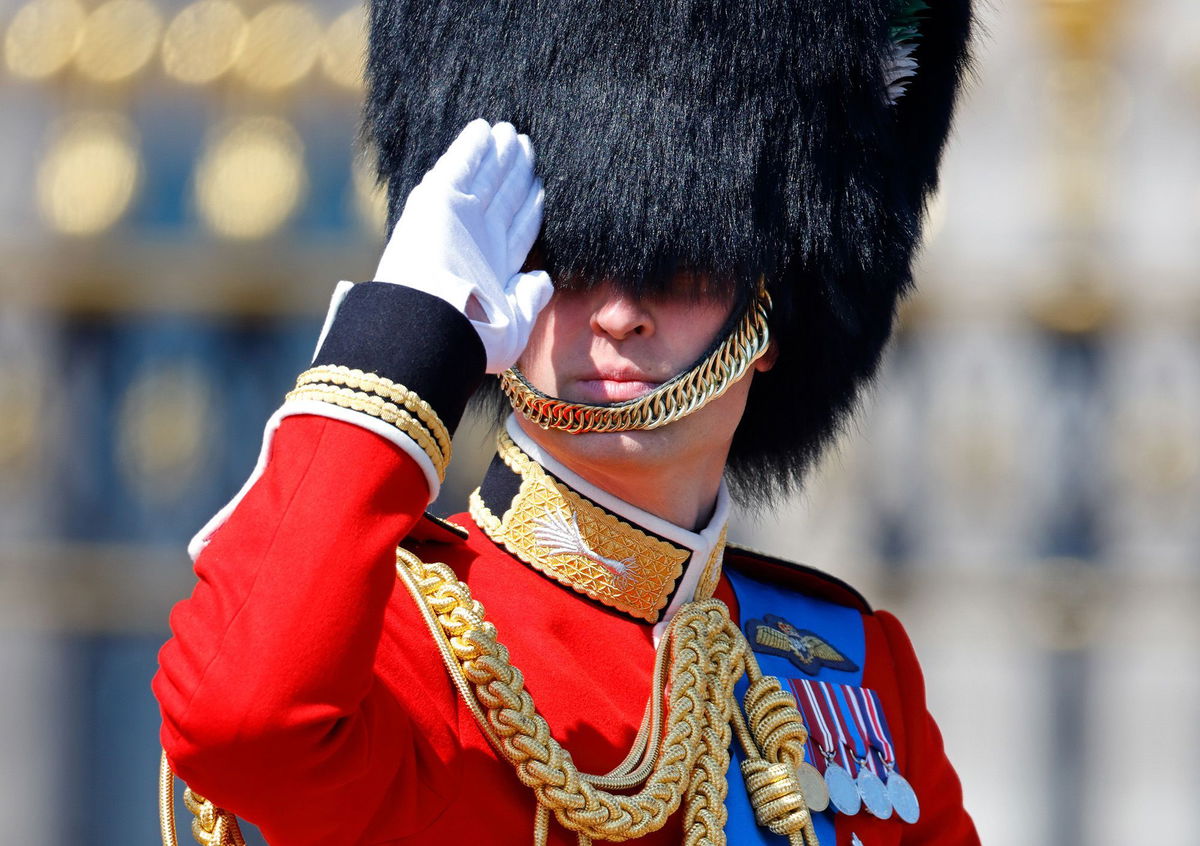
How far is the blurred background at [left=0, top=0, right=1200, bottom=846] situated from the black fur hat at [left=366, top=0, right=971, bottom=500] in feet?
13.6

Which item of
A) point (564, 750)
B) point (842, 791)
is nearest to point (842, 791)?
point (842, 791)

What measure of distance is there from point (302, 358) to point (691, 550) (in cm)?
517

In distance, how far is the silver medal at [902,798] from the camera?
1940mm

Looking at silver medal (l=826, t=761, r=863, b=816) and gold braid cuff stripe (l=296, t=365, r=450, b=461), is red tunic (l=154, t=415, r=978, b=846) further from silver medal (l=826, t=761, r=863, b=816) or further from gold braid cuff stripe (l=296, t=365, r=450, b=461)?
silver medal (l=826, t=761, r=863, b=816)

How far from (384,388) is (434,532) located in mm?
399

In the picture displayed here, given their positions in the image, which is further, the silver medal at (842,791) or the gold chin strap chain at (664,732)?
the silver medal at (842,791)

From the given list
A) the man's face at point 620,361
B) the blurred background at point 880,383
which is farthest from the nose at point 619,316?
the blurred background at point 880,383

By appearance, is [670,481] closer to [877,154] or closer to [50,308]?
[877,154]

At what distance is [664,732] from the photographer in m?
1.79

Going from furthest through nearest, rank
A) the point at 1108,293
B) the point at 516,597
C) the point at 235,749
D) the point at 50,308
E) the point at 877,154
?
the point at 50,308 < the point at 1108,293 < the point at 877,154 < the point at 516,597 < the point at 235,749

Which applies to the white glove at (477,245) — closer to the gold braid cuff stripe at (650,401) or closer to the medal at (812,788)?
the gold braid cuff stripe at (650,401)

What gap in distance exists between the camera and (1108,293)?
660cm

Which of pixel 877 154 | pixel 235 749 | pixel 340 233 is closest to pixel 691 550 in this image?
pixel 877 154

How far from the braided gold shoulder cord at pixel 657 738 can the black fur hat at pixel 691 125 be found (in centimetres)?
37
